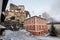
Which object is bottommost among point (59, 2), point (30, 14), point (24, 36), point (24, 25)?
point (24, 36)

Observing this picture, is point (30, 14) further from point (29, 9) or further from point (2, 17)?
point (2, 17)

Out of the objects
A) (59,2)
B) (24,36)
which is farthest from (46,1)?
(24,36)

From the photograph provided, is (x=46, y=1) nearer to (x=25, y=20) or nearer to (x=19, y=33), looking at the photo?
(x=25, y=20)

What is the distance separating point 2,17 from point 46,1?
0.66 m

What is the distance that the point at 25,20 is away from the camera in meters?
2.01

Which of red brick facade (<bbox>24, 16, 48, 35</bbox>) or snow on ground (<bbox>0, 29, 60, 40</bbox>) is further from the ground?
red brick facade (<bbox>24, 16, 48, 35</bbox>)

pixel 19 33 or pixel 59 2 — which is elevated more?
pixel 59 2

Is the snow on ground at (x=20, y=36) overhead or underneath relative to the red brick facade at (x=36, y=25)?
underneath

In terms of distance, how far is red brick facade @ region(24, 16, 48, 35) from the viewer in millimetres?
2000

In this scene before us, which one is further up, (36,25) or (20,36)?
(36,25)

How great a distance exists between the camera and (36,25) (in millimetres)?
2010

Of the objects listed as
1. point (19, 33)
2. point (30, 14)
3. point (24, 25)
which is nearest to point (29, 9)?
point (30, 14)

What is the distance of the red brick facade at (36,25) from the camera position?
200 centimetres

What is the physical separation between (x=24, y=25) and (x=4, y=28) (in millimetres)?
273
